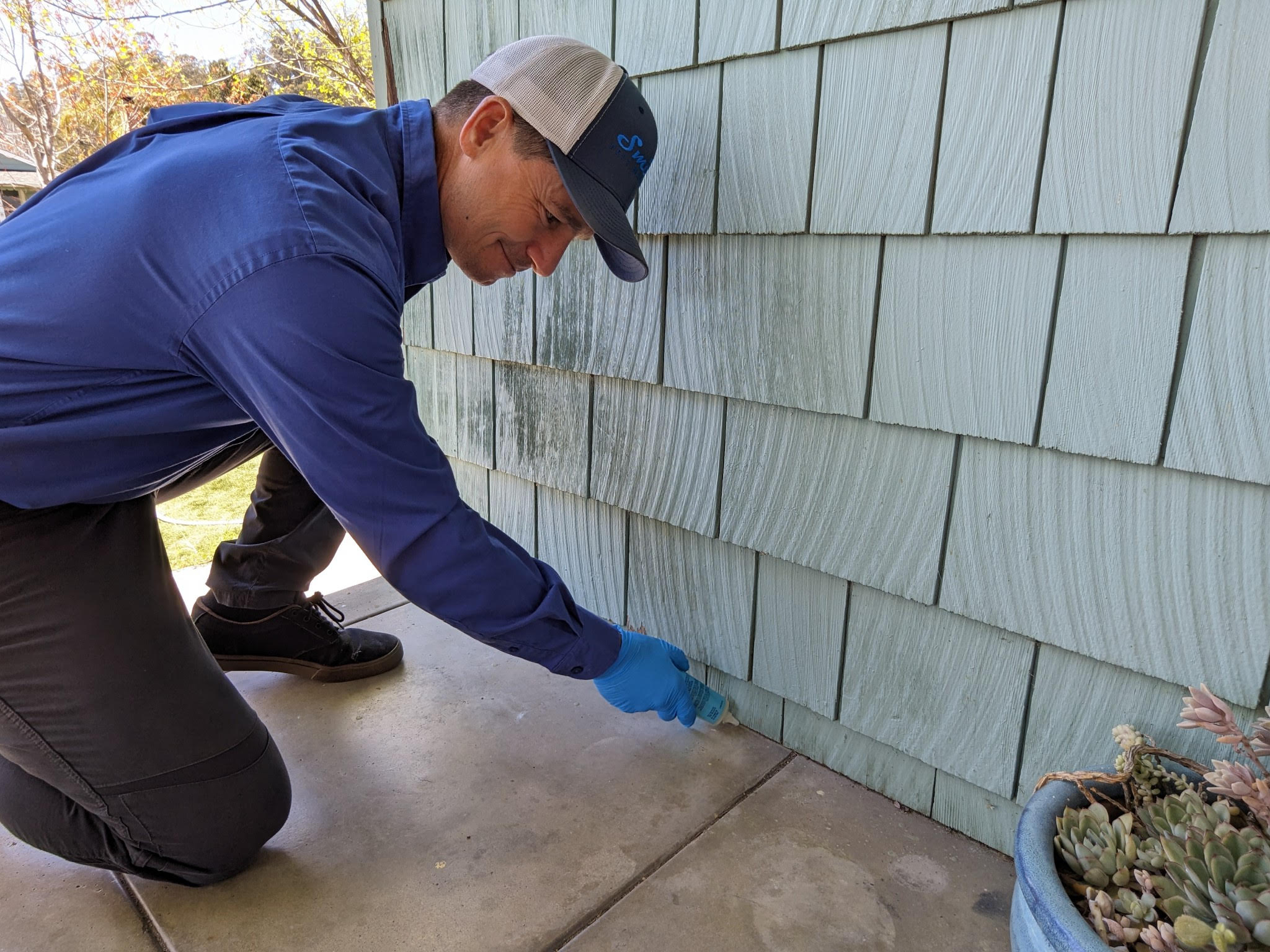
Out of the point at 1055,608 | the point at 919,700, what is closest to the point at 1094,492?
the point at 1055,608

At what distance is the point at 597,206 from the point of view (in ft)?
4.17

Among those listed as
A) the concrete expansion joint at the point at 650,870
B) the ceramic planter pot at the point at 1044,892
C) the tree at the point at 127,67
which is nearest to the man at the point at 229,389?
the concrete expansion joint at the point at 650,870

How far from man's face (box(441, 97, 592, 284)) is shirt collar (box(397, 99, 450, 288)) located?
0.03m

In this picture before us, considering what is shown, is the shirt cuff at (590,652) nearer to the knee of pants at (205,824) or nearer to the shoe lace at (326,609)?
the knee of pants at (205,824)

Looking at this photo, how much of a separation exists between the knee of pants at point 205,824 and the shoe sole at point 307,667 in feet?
1.69

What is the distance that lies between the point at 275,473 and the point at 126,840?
33.7 inches

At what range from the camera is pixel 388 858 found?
1.42 metres

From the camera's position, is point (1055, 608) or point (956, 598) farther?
point (956, 598)

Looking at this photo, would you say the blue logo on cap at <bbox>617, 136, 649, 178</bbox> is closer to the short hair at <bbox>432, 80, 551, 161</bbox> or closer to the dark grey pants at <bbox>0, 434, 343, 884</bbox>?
the short hair at <bbox>432, 80, 551, 161</bbox>

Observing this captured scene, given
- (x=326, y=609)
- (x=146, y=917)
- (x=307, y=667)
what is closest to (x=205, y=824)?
(x=146, y=917)

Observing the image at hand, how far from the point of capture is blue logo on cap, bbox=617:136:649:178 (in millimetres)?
1322

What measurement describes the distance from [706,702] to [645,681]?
24 cm

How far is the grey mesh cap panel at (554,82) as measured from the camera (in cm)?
125

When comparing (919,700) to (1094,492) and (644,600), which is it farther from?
(644,600)
